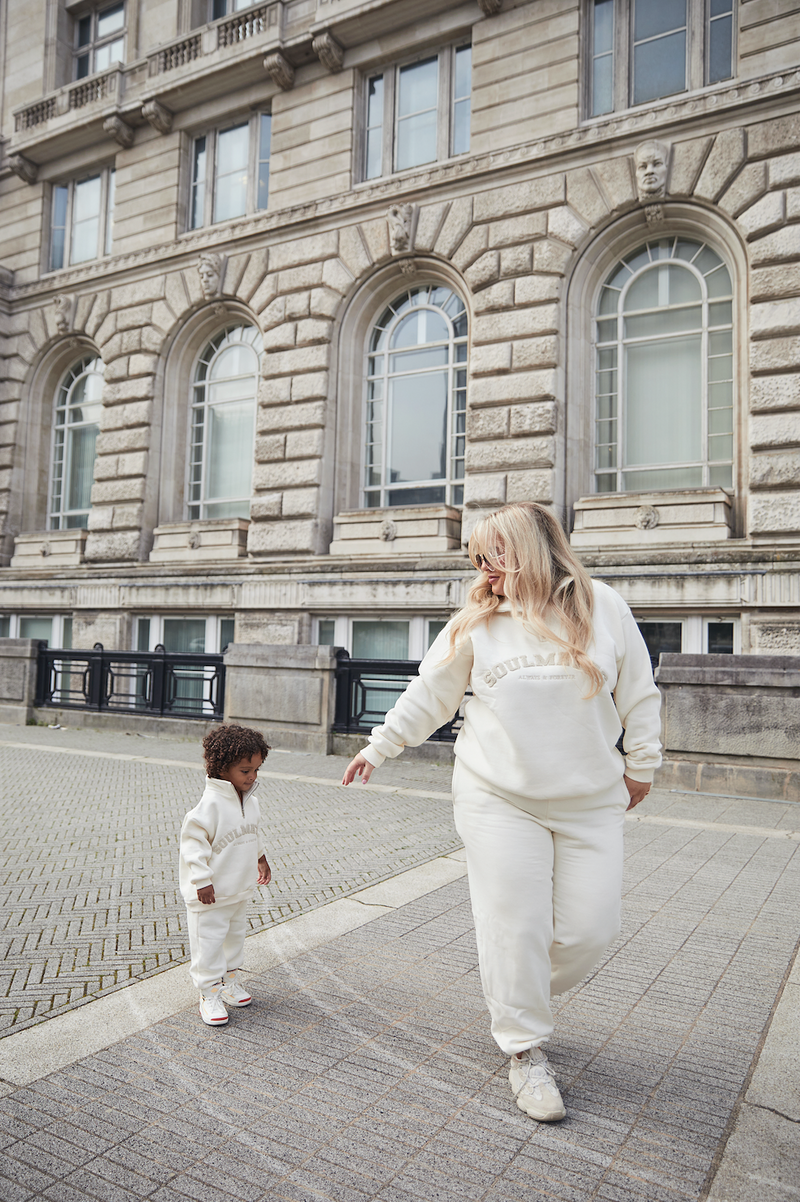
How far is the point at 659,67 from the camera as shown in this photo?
1425cm

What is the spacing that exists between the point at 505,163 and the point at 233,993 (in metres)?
14.6

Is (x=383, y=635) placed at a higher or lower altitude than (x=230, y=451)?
lower

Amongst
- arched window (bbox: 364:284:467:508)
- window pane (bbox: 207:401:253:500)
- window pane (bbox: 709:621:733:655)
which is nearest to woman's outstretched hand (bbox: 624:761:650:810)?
window pane (bbox: 709:621:733:655)

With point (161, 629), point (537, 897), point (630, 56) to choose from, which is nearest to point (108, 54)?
point (630, 56)

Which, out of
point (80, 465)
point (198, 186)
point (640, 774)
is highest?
point (198, 186)

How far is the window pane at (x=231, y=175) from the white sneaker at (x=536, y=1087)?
1866 centimetres

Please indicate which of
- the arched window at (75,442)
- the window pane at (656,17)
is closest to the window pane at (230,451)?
the arched window at (75,442)

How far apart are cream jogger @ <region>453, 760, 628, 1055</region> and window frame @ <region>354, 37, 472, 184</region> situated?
15.2m

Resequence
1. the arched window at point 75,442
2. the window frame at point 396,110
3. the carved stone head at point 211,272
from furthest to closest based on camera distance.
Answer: the arched window at point 75,442 → the carved stone head at point 211,272 → the window frame at point 396,110

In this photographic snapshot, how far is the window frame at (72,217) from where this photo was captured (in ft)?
67.0

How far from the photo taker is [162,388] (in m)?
18.8

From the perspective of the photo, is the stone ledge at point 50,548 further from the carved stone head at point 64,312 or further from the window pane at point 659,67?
the window pane at point 659,67

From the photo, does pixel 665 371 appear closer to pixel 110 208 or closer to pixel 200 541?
pixel 200 541

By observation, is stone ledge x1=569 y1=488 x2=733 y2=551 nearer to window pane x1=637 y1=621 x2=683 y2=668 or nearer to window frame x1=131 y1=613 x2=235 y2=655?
window pane x1=637 y1=621 x2=683 y2=668
